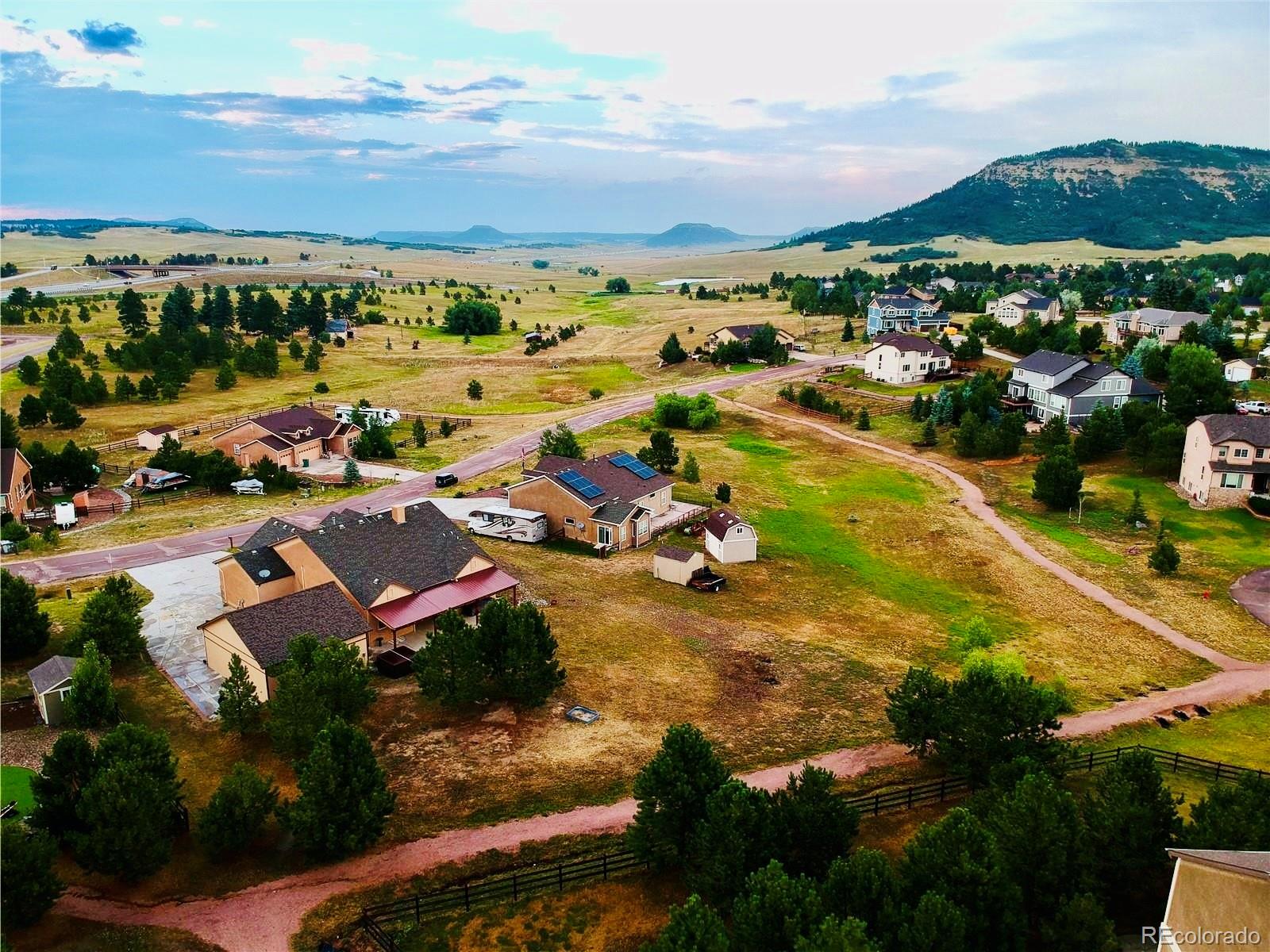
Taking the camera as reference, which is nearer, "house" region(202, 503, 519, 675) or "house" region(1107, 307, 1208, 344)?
"house" region(202, 503, 519, 675)

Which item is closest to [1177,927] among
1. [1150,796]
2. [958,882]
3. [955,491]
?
[958,882]

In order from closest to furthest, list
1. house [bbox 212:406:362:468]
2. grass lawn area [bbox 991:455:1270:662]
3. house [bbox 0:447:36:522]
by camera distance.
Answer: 1. grass lawn area [bbox 991:455:1270:662]
2. house [bbox 0:447:36:522]
3. house [bbox 212:406:362:468]

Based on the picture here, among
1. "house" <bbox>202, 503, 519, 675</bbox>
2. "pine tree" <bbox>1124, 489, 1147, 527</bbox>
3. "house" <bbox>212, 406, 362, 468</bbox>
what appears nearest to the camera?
"house" <bbox>202, 503, 519, 675</bbox>

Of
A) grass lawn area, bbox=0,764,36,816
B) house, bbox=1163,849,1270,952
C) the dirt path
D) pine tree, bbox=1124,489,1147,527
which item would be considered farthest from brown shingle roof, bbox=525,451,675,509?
house, bbox=1163,849,1270,952

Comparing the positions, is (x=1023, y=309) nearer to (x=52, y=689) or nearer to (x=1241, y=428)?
(x=1241, y=428)

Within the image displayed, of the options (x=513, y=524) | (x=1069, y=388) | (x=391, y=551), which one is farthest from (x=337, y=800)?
(x=1069, y=388)

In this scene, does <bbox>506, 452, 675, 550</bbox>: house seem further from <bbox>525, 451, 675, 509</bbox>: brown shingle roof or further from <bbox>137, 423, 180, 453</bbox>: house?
<bbox>137, 423, 180, 453</bbox>: house

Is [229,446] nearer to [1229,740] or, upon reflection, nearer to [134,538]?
[134,538]
